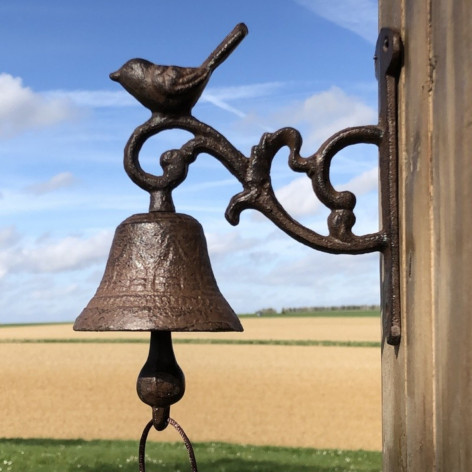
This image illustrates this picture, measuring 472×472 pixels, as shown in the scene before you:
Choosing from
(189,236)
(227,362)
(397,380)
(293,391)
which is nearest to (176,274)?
(189,236)

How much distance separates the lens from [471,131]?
1626mm

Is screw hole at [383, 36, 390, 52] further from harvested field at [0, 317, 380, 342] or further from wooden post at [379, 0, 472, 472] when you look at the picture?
harvested field at [0, 317, 380, 342]

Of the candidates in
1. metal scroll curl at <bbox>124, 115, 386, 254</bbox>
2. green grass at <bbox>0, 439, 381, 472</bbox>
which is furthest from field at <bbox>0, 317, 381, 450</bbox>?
metal scroll curl at <bbox>124, 115, 386, 254</bbox>

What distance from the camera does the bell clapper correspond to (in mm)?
2281

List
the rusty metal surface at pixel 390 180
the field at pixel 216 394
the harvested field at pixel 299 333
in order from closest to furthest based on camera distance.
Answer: the rusty metal surface at pixel 390 180 → the field at pixel 216 394 → the harvested field at pixel 299 333

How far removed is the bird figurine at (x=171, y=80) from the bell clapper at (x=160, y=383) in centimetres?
70

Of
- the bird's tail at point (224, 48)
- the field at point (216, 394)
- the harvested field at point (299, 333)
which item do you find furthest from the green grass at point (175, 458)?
the harvested field at point (299, 333)

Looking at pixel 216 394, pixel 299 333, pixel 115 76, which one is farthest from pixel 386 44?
pixel 299 333

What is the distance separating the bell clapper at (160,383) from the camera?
2.28 meters

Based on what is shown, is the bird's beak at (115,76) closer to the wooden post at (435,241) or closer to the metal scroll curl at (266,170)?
the metal scroll curl at (266,170)

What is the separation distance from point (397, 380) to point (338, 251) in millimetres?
389

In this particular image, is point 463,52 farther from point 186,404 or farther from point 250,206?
point 186,404

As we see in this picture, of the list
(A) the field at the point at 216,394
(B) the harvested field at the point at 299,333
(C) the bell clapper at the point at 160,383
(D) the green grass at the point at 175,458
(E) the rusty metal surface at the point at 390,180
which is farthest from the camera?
(B) the harvested field at the point at 299,333

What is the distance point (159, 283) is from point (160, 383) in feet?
0.97
